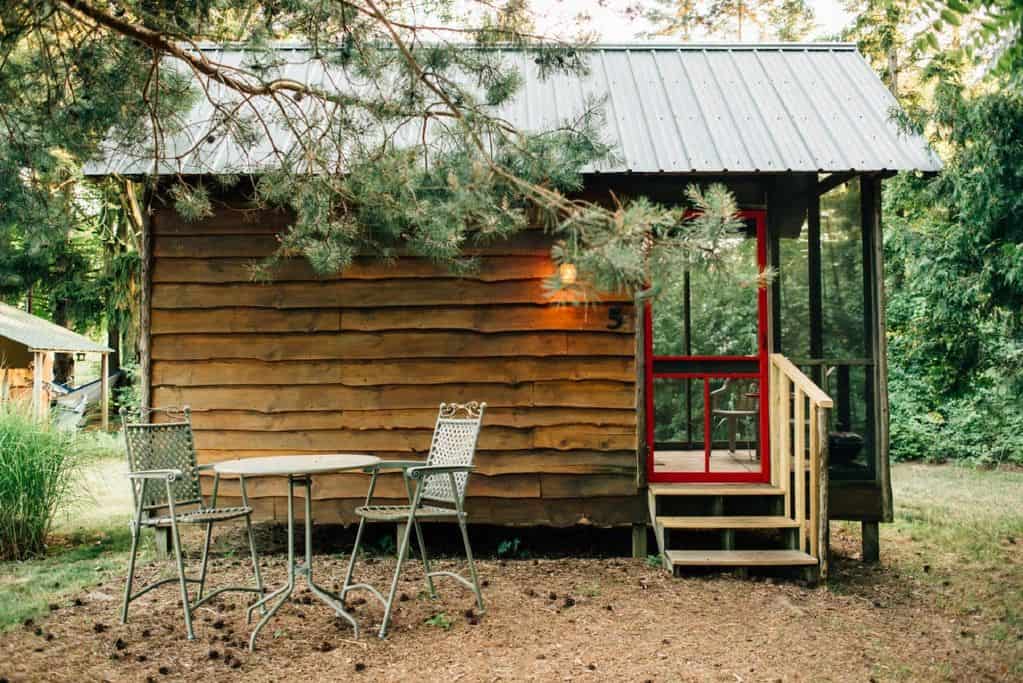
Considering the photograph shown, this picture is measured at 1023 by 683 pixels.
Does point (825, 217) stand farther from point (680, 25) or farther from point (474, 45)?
point (680, 25)

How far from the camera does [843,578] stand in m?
5.75

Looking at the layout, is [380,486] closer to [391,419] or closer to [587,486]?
[391,419]

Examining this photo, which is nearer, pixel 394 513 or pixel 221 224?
pixel 394 513

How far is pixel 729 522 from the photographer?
574 cm

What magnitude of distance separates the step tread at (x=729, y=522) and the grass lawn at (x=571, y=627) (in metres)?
0.35

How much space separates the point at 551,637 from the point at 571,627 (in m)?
0.21

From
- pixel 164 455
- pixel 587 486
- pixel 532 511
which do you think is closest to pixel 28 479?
pixel 164 455

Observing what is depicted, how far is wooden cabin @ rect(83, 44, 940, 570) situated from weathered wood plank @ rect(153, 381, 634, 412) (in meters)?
0.01

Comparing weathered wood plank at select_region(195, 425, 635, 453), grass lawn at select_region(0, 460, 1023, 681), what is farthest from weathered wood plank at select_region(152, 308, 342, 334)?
grass lawn at select_region(0, 460, 1023, 681)

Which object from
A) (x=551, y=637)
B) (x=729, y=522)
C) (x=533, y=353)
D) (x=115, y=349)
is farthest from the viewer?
(x=115, y=349)

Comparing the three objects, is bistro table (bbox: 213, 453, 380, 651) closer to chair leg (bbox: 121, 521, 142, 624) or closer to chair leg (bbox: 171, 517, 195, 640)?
chair leg (bbox: 171, 517, 195, 640)

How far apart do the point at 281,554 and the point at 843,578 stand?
400 cm

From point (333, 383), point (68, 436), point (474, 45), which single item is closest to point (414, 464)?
point (333, 383)

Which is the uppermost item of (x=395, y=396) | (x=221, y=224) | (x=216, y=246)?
(x=221, y=224)
